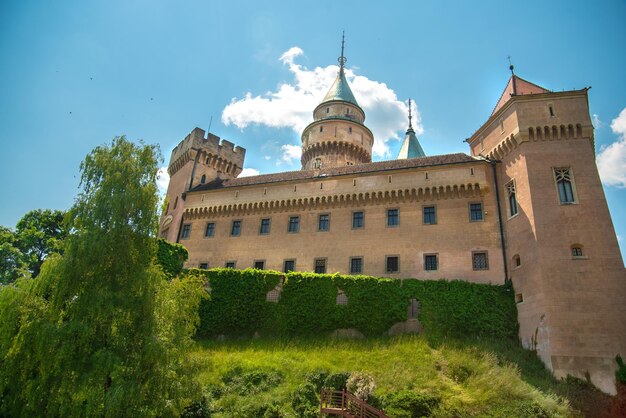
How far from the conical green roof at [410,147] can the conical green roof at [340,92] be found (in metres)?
7.03

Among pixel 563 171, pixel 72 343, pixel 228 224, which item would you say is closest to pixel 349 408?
pixel 72 343

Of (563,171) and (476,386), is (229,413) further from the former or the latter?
(563,171)

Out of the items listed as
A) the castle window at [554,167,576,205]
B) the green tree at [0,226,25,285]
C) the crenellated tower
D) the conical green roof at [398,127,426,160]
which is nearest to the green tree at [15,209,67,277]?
the green tree at [0,226,25,285]

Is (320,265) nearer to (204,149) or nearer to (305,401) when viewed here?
(305,401)

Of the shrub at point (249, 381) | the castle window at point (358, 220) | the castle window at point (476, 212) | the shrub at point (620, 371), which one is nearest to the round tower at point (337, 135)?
the castle window at point (358, 220)

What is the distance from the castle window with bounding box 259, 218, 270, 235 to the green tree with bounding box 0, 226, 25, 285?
19.0m

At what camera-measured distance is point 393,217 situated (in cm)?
2828

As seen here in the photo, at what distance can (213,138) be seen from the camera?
4022cm

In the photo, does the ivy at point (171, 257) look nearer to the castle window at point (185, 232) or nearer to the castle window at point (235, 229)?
the castle window at point (235, 229)

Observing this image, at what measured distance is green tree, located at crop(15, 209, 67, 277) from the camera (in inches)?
1383

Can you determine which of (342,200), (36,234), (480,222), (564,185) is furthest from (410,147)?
(36,234)

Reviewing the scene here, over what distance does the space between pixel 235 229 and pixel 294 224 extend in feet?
16.3

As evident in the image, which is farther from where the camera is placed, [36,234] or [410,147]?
[410,147]

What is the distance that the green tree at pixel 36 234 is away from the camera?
1383 inches
